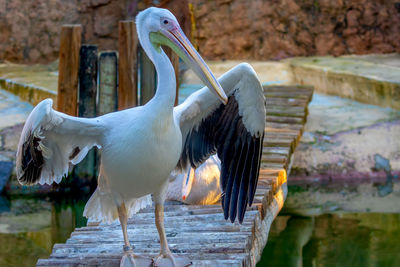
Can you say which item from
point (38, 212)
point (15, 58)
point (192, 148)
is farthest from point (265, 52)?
point (192, 148)

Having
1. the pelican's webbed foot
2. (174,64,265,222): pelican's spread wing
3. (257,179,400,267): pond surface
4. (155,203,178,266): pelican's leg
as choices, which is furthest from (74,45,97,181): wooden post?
the pelican's webbed foot

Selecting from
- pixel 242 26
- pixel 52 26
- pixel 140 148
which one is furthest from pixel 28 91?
pixel 140 148

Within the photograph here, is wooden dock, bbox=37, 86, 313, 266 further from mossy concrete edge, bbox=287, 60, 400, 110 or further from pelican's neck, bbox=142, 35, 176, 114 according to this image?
mossy concrete edge, bbox=287, 60, 400, 110

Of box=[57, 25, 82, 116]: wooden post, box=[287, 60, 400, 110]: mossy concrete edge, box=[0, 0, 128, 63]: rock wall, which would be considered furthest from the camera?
box=[0, 0, 128, 63]: rock wall

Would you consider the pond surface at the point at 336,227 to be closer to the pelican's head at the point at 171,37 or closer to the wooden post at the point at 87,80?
the wooden post at the point at 87,80

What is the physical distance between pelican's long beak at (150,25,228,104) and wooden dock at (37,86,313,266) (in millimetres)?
696

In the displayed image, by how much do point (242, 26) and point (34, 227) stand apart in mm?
4288

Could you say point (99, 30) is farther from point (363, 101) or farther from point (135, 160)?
point (135, 160)

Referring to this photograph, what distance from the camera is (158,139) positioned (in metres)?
2.76

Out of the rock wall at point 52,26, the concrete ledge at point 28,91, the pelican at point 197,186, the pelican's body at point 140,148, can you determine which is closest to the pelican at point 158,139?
the pelican's body at point 140,148

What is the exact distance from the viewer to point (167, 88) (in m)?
2.80

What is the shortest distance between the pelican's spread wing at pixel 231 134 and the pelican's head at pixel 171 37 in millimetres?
269

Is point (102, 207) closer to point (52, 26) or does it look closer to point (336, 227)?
point (336, 227)

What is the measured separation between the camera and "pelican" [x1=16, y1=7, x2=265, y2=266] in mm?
2764
